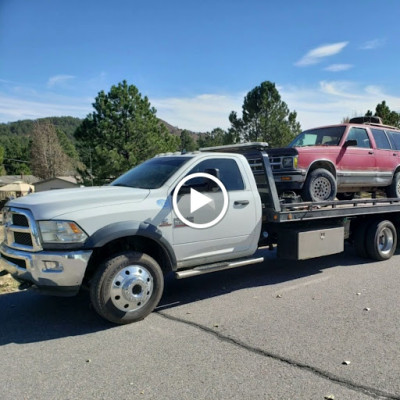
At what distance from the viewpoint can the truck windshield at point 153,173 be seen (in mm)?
5355

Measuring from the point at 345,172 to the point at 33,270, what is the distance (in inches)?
245

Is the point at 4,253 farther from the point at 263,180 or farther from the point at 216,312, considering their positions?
the point at 263,180

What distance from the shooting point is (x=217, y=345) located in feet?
13.4

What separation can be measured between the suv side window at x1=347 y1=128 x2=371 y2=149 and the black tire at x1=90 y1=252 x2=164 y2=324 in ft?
18.3

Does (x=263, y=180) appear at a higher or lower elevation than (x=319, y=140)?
lower

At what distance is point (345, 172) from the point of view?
26.8ft

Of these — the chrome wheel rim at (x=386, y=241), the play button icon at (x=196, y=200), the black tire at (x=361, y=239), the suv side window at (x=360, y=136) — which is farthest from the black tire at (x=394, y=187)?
the play button icon at (x=196, y=200)

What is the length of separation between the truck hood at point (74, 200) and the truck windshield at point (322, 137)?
486cm

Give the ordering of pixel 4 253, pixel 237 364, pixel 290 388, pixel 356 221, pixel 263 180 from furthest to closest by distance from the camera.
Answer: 1. pixel 356 221
2. pixel 263 180
3. pixel 4 253
4. pixel 237 364
5. pixel 290 388

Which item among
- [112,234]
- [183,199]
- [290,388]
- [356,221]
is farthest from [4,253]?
[356,221]

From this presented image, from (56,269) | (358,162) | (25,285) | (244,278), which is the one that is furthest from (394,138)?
(25,285)

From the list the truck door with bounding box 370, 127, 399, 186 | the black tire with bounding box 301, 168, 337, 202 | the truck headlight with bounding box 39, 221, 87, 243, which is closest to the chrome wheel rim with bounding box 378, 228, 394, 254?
the truck door with bounding box 370, 127, 399, 186

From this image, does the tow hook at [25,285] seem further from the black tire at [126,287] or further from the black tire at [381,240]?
the black tire at [381,240]

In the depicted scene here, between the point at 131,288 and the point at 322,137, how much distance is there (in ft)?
18.8
